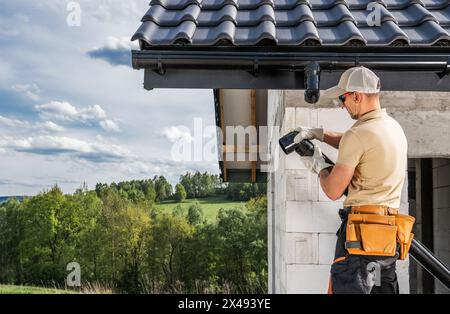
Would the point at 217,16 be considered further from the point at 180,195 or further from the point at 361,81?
the point at 180,195

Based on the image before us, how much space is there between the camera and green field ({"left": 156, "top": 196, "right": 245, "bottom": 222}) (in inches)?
1597

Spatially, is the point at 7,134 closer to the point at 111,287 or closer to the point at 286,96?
the point at 111,287

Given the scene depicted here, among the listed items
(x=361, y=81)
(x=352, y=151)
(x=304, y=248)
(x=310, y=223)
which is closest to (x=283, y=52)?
(x=361, y=81)

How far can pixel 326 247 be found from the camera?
3.07 metres

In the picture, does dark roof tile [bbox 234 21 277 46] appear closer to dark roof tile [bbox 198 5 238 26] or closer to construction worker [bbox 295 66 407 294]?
dark roof tile [bbox 198 5 238 26]

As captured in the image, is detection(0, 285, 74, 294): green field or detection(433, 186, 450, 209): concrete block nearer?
detection(433, 186, 450, 209): concrete block

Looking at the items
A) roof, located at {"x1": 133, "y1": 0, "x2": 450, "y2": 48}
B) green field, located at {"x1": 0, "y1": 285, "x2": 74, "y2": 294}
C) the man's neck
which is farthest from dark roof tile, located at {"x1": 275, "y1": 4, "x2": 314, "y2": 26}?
green field, located at {"x1": 0, "y1": 285, "x2": 74, "y2": 294}

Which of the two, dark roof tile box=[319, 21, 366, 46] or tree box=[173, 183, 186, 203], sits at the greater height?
dark roof tile box=[319, 21, 366, 46]

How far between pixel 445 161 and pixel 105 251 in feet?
113

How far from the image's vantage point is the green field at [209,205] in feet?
133

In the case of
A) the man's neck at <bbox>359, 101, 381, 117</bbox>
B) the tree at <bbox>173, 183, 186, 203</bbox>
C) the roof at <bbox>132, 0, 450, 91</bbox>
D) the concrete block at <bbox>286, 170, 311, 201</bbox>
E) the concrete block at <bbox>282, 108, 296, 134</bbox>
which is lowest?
the tree at <bbox>173, 183, 186, 203</bbox>

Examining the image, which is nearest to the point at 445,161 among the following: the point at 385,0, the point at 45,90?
the point at 385,0

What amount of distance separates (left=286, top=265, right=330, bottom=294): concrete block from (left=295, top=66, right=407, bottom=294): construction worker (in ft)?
2.71
